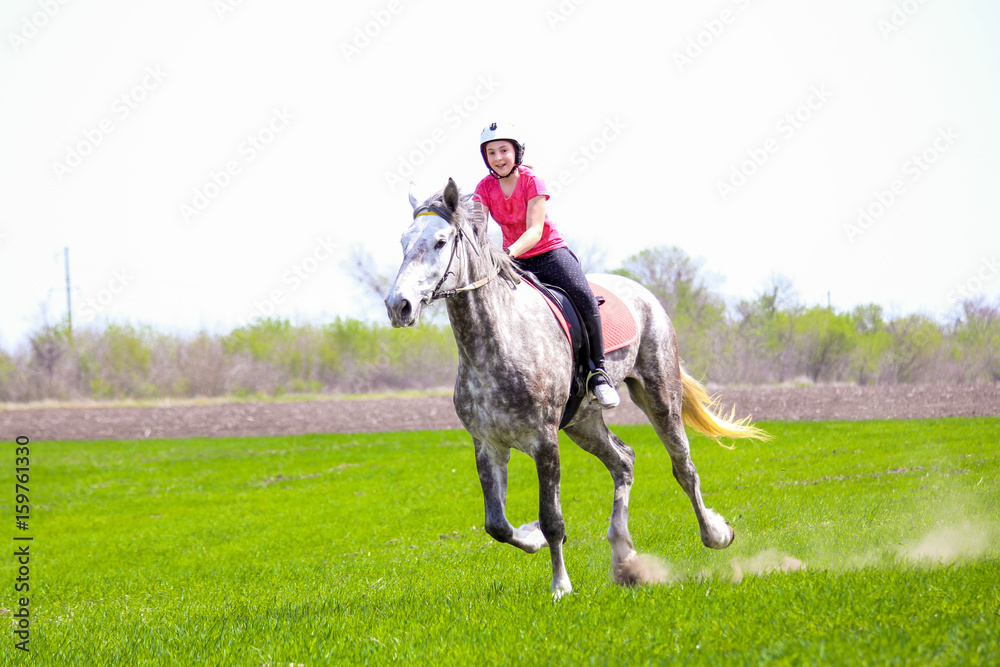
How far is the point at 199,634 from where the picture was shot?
16.0 ft

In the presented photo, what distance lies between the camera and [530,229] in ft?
17.7

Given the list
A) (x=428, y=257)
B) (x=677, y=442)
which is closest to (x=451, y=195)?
(x=428, y=257)

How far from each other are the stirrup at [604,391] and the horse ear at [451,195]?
165 cm

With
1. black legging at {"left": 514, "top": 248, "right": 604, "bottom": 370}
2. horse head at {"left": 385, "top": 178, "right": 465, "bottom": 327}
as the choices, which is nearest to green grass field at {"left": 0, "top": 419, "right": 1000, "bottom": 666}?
black legging at {"left": 514, "top": 248, "right": 604, "bottom": 370}

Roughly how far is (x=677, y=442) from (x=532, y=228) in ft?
7.63

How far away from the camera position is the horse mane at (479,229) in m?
4.89

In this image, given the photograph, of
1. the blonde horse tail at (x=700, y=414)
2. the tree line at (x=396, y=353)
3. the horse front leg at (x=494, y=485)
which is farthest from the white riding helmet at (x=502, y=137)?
the tree line at (x=396, y=353)

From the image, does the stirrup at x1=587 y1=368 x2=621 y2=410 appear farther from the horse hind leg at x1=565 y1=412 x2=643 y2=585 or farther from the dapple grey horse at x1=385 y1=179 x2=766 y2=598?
the horse hind leg at x1=565 y1=412 x2=643 y2=585

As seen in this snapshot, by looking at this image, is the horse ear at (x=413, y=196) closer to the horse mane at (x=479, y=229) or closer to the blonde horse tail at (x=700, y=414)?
the horse mane at (x=479, y=229)

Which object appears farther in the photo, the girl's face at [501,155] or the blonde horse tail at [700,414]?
the blonde horse tail at [700,414]

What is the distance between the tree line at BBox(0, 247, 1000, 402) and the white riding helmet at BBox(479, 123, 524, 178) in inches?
749

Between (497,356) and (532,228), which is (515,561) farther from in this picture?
(532,228)

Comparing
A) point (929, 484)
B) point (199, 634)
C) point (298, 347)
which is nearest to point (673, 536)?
point (929, 484)

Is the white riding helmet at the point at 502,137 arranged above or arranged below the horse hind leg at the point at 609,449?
above
